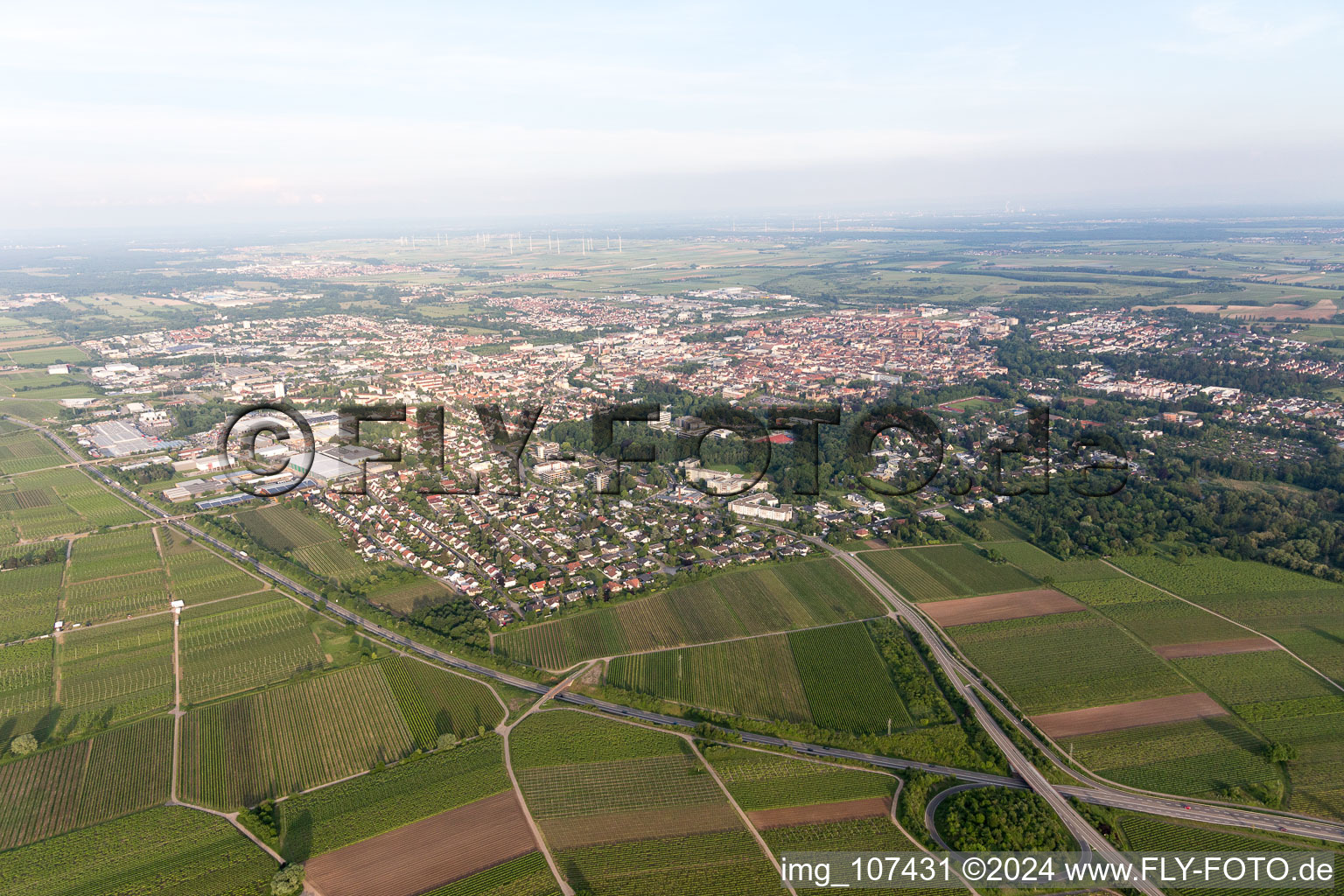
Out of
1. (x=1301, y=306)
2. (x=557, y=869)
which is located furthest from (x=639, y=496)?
(x=1301, y=306)

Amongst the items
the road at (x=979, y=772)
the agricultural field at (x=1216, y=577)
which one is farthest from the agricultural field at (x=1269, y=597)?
the road at (x=979, y=772)

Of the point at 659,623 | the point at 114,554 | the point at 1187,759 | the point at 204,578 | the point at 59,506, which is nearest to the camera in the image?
the point at 1187,759

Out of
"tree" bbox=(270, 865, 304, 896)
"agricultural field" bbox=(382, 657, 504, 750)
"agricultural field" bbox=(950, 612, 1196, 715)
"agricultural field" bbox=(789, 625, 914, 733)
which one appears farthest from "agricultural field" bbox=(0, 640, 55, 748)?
"agricultural field" bbox=(950, 612, 1196, 715)

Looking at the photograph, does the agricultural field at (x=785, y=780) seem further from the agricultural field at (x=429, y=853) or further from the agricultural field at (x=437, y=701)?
the agricultural field at (x=437, y=701)

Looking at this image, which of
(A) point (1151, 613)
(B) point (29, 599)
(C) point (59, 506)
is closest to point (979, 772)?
(A) point (1151, 613)

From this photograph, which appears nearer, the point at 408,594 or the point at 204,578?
the point at 408,594

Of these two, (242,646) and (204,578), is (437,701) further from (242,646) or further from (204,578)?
(204,578)
